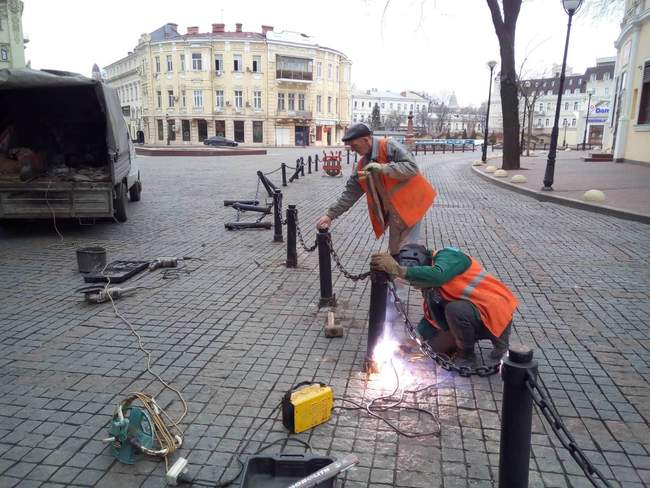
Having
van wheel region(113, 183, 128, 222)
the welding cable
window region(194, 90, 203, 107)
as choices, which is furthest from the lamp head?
window region(194, 90, 203, 107)

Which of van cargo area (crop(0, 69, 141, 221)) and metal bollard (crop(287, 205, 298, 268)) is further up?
van cargo area (crop(0, 69, 141, 221))

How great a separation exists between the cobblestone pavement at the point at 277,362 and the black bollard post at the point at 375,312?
123mm

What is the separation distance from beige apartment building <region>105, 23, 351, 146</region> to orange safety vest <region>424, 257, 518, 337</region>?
61.8 m

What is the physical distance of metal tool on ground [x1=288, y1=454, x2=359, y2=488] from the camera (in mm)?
2447

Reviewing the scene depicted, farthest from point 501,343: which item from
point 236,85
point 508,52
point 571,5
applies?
point 236,85

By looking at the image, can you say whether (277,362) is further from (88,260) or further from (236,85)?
(236,85)

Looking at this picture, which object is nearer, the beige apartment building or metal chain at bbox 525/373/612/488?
metal chain at bbox 525/373/612/488

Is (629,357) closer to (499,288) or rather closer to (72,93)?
(499,288)

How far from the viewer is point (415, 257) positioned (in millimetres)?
3691

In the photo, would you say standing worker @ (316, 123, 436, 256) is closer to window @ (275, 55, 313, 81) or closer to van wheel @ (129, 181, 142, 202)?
van wheel @ (129, 181, 142, 202)

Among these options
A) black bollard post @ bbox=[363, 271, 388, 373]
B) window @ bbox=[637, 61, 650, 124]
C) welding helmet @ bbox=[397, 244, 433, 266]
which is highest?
window @ bbox=[637, 61, 650, 124]

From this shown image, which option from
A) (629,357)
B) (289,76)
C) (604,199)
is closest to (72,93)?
(629,357)

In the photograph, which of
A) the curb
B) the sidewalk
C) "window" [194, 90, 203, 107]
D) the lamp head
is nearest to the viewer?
the curb

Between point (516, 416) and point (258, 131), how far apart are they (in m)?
64.1
